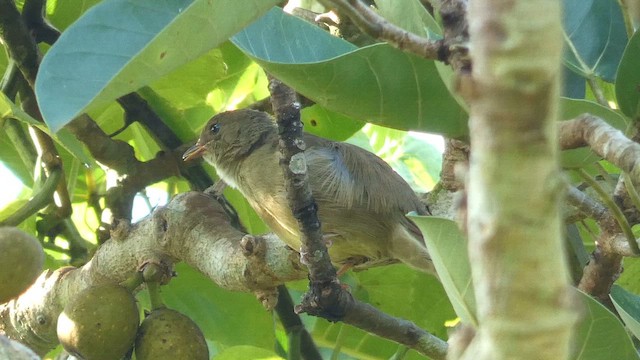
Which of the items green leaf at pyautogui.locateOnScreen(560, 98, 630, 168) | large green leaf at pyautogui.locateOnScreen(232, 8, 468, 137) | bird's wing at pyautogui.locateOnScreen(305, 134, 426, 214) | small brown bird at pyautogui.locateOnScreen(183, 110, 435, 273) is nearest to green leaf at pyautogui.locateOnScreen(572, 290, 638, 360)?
green leaf at pyautogui.locateOnScreen(560, 98, 630, 168)

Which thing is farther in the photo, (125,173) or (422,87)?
(125,173)

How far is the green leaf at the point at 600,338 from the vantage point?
4.50 feet

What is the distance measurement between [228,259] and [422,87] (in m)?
0.76

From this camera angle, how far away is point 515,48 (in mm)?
571

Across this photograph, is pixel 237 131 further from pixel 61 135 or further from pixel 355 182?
pixel 61 135

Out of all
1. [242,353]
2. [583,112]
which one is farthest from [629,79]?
[242,353]

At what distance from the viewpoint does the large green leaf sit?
1397 mm

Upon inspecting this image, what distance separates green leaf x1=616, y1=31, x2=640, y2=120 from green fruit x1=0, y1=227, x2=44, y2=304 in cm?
125

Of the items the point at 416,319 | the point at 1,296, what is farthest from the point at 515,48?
the point at 416,319

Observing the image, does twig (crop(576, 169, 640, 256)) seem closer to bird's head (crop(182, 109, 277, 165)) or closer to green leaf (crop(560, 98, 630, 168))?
green leaf (crop(560, 98, 630, 168))

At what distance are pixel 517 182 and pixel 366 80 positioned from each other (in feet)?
2.80

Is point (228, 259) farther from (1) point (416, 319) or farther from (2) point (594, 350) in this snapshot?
(2) point (594, 350)

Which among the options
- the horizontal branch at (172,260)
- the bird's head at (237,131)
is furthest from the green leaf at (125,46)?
the bird's head at (237,131)

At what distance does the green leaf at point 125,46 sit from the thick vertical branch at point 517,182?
1.88ft
